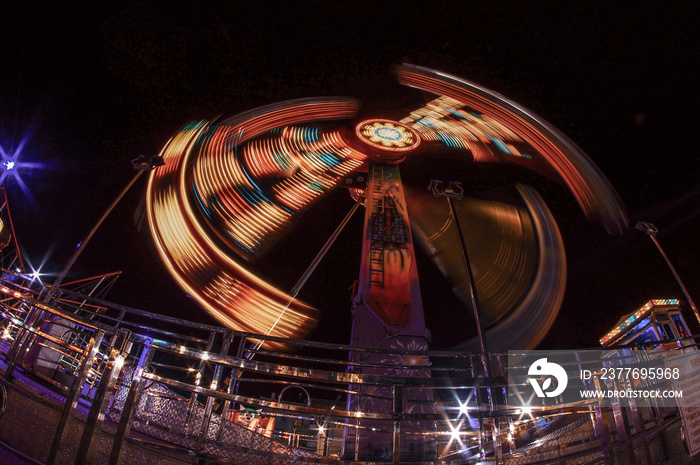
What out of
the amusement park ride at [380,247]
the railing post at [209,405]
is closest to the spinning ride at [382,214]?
the amusement park ride at [380,247]

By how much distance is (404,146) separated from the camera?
17219mm

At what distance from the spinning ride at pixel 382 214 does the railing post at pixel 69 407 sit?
503 cm

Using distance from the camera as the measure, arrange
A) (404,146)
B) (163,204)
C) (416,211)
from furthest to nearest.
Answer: (404,146) → (416,211) → (163,204)

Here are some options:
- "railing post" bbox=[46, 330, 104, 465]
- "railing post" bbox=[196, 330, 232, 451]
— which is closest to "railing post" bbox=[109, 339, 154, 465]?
"railing post" bbox=[46, 330, 104, 465]

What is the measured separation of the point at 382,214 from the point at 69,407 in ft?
37.5

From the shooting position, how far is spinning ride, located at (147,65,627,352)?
31.7 feet

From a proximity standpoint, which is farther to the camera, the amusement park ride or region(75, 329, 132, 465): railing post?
the amusement park ride

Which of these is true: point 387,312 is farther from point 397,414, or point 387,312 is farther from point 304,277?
point 397,414

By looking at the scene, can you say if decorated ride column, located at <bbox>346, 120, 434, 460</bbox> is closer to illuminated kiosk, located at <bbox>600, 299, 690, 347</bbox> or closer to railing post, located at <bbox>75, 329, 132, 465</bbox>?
illuminated kiosk, located at <bbox>600, 299, 690, 347</bbox>

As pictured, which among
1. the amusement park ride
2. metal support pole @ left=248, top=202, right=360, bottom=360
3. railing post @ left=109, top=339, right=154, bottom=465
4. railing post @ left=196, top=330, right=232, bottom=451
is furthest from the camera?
metal support pole @ left=248, top=202, right=360, bottom=360

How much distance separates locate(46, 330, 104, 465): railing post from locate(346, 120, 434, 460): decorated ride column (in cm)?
500

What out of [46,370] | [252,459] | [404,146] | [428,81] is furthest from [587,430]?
[404,146]

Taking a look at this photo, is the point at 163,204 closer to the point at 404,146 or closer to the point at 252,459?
the point at 252,459

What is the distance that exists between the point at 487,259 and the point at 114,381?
35.4 feet
